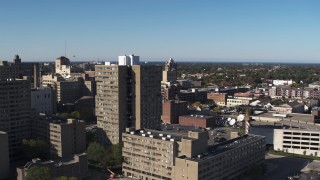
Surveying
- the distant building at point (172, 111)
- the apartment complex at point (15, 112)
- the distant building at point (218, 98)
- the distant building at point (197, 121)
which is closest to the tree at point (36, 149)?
the apartment complex at point (15, 112)

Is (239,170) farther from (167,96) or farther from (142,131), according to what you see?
(167,96)

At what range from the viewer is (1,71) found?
477 feet

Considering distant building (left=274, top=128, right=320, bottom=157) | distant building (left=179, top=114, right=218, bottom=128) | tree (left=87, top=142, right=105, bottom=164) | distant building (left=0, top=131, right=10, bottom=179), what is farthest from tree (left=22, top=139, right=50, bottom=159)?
distant building (left=274, top=128, right=320, bottom=157)

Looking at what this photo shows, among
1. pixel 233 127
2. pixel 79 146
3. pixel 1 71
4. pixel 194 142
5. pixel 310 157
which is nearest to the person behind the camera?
pixel 194 142

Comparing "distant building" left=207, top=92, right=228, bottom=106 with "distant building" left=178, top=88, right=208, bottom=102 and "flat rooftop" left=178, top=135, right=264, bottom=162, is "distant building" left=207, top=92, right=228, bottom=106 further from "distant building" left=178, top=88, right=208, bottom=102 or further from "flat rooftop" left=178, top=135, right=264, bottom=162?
"flat rooftop" left=178, top=135, right=264, bottom=162

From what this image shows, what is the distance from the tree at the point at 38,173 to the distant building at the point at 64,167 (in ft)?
7.19

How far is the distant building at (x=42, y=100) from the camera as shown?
4465 inches

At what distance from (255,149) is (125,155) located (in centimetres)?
2469

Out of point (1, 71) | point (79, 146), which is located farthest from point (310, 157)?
point (1, 71)

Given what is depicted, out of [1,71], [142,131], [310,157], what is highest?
[1,71]

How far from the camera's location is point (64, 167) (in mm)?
63062

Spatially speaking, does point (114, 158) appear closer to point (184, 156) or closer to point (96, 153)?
point (96, 153)

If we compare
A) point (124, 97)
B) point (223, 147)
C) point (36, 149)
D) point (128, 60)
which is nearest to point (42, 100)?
point (128, 60)

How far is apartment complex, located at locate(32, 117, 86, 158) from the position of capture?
75.3 metres
